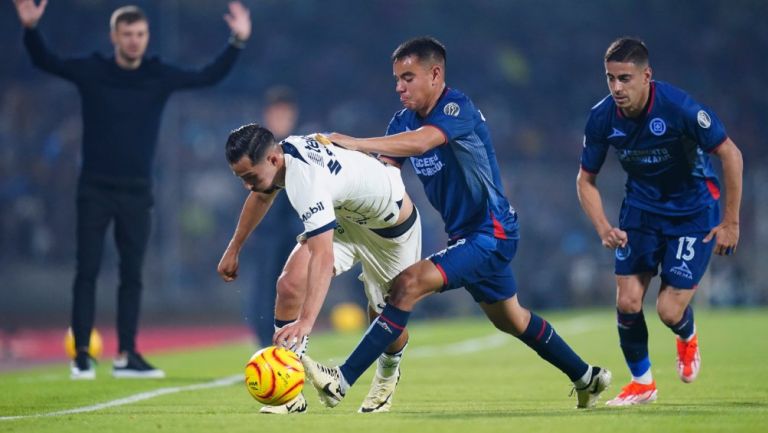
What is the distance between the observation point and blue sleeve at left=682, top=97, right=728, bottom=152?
22.3 feet

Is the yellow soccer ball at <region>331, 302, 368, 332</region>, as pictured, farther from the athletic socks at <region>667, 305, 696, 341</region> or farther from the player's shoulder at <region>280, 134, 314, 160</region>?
the player's shoulder at <region>280, 134, 314, 160</region>

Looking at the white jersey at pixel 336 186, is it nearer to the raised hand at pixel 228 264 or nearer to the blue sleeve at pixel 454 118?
the blue sleeve at pixel 454 118

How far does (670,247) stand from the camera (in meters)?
7.25

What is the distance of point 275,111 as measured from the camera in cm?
1070

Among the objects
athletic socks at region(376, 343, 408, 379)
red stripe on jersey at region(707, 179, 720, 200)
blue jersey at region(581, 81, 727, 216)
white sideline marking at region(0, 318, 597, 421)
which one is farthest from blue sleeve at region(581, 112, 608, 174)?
white sideline marking at region(0, 318, 597, 421)

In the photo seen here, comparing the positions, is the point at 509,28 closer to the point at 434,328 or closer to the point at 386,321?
the point at 434,328

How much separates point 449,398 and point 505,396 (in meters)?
0.39

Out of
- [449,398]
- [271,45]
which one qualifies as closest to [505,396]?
[449,398]

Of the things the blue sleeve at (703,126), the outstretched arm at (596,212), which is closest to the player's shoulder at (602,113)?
the outstretched arm at (596,212)

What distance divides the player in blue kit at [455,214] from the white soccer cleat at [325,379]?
0.10 m

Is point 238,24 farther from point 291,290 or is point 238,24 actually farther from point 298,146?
point 298,146

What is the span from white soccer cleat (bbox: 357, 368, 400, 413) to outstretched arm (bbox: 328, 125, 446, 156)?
1.26m

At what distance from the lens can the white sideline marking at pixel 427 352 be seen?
6.84m

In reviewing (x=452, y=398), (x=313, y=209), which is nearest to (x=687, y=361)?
(x=452, y=398)
